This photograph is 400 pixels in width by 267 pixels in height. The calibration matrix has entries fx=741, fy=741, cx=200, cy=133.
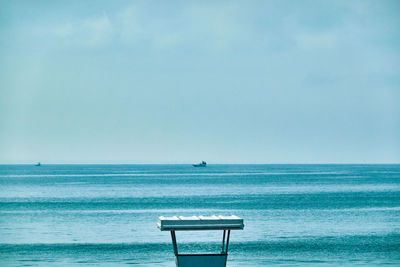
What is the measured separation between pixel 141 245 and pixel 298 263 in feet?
32.9

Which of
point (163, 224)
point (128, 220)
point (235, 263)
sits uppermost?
point (128, 220)

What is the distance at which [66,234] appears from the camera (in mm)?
47094

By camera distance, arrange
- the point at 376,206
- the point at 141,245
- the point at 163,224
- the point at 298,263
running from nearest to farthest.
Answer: the point at 163,224 → the point at 298,263 → the point at 141,245 → the point at 376,206

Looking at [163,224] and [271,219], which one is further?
[271,219]

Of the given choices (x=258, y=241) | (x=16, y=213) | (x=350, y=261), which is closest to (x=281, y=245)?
(x=258, y=241)

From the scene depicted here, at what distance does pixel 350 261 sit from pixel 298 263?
2.75 meters

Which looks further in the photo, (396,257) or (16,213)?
(16,213)

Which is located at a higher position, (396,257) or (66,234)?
(66,234)

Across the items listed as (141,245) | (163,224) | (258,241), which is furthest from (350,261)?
(163,224)

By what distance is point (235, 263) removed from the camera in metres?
33.6

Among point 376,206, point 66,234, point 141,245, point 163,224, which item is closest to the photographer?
point 163,224

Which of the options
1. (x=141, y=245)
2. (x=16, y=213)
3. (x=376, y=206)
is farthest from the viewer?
(x=376, y=206)

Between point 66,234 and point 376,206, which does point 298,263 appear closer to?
point 66,234

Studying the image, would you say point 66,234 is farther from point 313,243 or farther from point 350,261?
point 350,261
